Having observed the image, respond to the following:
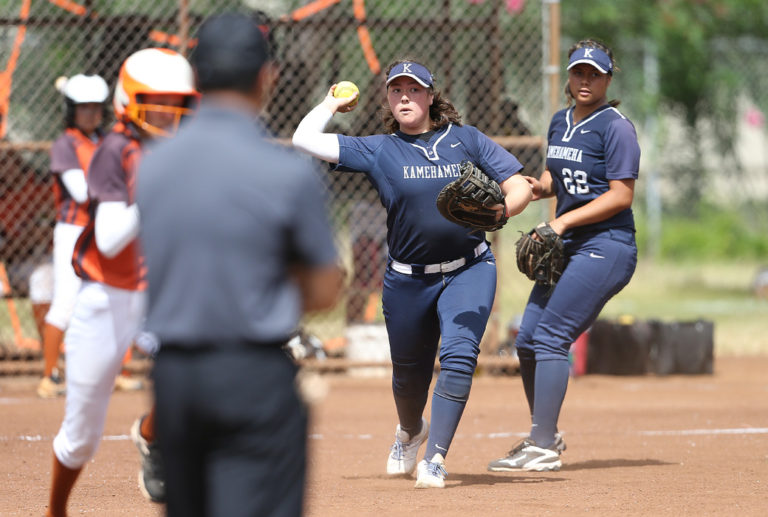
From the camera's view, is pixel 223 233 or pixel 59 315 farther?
pixel 59 315

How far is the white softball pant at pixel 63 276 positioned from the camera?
8703 mm

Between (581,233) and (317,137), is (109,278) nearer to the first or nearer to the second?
(317,137)

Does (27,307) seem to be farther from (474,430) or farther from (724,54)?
(724,54)

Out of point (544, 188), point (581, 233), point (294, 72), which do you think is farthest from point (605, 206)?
point (294, 72)

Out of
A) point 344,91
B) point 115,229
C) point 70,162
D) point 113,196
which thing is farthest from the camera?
point 70,162

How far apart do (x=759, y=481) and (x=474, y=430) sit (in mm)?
2509

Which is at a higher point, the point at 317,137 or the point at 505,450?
the point at 317,137

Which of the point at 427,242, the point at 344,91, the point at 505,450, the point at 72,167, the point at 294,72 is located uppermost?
the point at 294,72

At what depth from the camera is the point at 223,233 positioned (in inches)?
108

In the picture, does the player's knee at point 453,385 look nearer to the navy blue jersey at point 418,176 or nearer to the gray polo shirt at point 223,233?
the navy blue jersey at point 418,176

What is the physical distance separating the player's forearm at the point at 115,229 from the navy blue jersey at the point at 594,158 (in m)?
2.84

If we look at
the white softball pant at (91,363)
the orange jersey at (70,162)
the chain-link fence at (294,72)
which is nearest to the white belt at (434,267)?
the white softball pant at (91,363)

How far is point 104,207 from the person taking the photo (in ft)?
14.0

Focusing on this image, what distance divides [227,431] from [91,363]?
1.74 m
